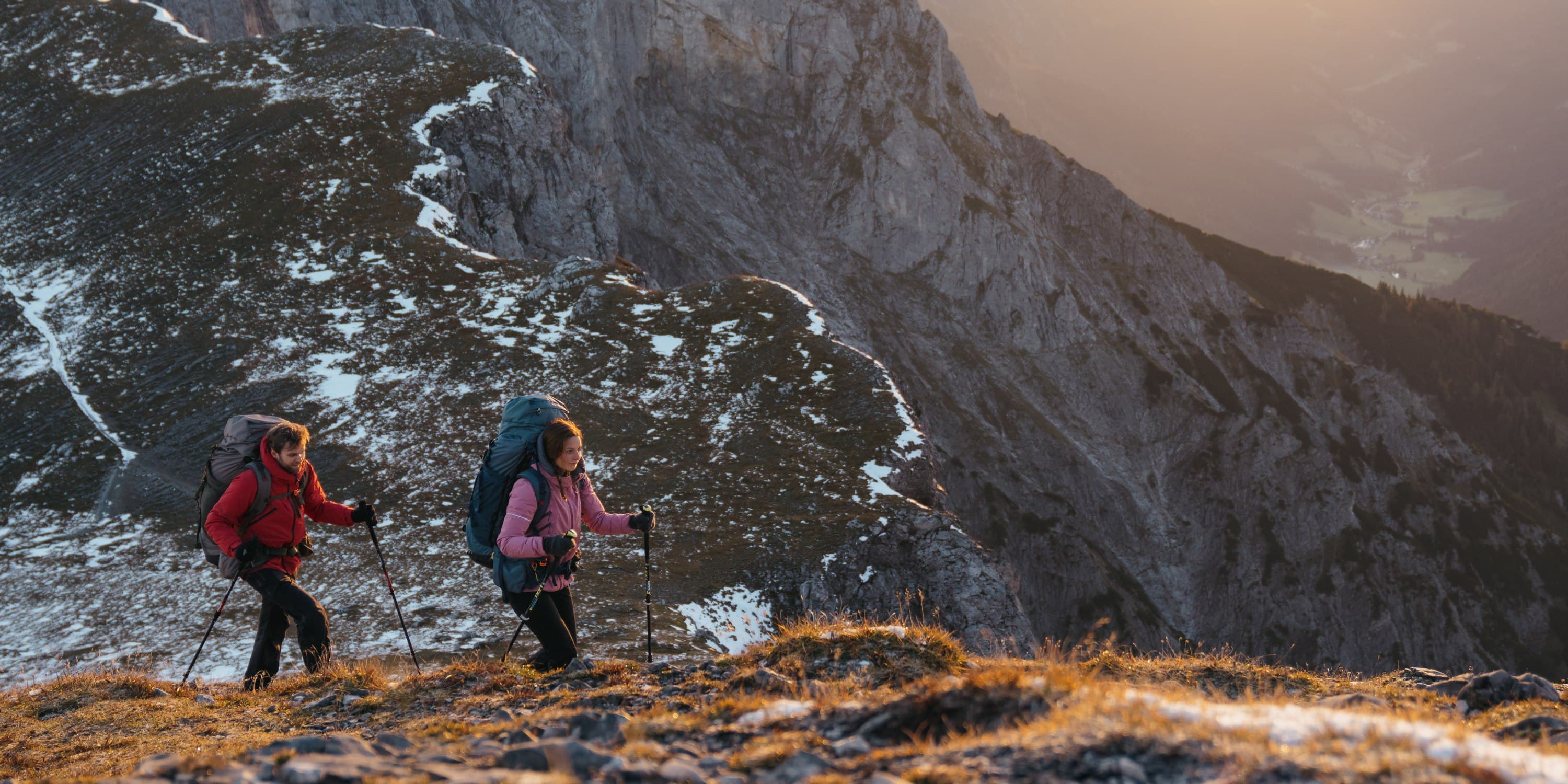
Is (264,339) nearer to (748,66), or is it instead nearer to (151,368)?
(151,368)

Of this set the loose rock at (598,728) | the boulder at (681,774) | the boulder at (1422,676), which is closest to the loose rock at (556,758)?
the boulder at (681,774)

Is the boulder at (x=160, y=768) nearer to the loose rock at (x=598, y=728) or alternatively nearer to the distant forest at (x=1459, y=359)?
the loose rock at (x=598, y=728)

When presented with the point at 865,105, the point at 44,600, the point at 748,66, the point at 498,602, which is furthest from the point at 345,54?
the point at 865,105

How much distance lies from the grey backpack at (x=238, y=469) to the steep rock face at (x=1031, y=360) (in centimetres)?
7569

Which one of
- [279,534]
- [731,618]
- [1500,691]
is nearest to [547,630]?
[279,534]

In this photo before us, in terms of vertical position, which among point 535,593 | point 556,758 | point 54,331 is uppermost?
point 54,331

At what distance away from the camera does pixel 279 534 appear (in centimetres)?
1070

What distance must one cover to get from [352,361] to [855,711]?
2690 cm

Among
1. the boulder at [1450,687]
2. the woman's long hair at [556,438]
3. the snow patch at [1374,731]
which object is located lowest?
the boulder at [1450,687]

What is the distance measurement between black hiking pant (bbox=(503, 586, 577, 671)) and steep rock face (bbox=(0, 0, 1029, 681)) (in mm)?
4984

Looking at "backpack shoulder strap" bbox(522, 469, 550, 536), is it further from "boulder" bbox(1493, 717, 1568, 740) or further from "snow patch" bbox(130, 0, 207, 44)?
"snow patch" bbox(130, 0, 207, 44)

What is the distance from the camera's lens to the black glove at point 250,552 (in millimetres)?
10250

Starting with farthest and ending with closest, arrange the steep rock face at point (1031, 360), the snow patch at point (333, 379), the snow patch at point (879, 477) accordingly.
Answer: the steep rock face at point (1031, 360) < the snow patch at point (333, 379) < the snow patch at point (879, 477)

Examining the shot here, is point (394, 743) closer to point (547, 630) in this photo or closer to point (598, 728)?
point (598, 728)
